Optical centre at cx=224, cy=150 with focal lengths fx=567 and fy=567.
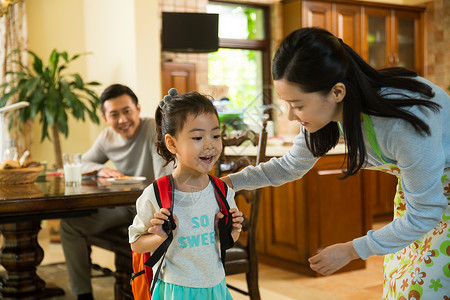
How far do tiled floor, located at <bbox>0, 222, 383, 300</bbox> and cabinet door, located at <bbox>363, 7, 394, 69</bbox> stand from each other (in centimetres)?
275

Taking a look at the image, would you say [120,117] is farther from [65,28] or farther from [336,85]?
[65,28]

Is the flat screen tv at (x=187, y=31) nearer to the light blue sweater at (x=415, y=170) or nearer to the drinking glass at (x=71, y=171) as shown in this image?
the drinking glass at (x=71, y=171)

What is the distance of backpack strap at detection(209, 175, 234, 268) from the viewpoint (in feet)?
4.69

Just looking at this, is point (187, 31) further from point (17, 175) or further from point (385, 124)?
point (385, 124)

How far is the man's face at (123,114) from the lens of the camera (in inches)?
116

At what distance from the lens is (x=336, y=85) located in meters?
1.28

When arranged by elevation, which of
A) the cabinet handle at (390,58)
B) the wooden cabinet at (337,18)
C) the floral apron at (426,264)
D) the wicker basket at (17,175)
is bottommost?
the floral apron at (426,264)

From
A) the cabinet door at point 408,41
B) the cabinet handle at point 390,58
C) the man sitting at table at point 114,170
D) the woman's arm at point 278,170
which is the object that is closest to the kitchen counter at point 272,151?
the man sitting at table at point 114,170

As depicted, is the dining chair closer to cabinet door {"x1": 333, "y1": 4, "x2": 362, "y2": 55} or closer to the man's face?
the man's face

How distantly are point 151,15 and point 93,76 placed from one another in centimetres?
111

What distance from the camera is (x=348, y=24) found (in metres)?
5.91

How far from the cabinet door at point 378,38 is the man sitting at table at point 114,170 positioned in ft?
12.1

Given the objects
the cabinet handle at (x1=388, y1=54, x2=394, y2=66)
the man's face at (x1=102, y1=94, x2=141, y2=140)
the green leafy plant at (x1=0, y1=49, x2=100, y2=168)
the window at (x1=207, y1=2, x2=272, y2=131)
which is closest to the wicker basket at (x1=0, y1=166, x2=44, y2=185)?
the man's face at (x1=102, y1=94, x2=141, y2=140)

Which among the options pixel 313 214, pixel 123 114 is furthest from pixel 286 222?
pixel 123 114
